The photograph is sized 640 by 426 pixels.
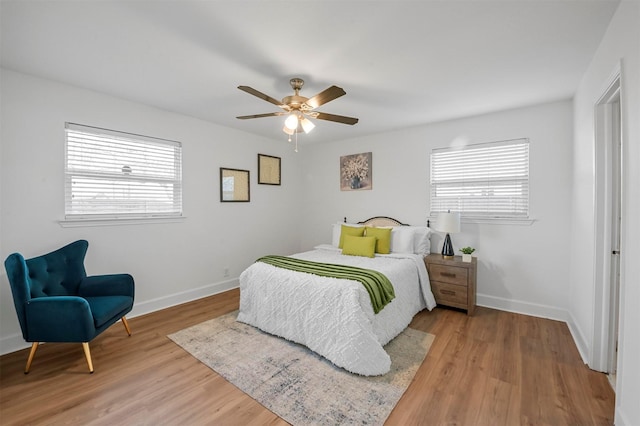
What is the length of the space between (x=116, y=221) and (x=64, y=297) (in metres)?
1.18

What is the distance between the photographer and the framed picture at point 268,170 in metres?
4.85

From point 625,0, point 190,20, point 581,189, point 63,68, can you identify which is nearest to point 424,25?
point 625,0

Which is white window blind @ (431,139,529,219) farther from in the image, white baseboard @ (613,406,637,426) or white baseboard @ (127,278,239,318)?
white baseboard @ (127,278,239,318)

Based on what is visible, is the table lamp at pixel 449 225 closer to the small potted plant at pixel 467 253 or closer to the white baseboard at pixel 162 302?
the small potted plant at pixel 467 253

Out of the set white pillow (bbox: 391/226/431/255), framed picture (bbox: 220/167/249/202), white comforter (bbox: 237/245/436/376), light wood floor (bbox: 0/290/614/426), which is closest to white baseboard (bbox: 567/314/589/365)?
light wood floor (bbox: 0/290/614/426)

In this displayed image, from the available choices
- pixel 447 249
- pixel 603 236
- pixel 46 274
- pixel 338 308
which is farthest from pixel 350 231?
pixel 46 274

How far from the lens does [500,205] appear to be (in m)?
3.64

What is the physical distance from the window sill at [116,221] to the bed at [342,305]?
138 centimetres

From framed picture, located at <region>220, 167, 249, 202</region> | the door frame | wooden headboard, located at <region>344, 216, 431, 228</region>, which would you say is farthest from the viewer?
wooden headboard, located at <region>344, 216, 431, 228</region>

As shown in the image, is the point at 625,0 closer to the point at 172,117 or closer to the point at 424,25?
the point at 424,25

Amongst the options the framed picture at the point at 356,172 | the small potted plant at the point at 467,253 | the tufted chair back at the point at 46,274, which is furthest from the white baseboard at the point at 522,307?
the tufted chair back at the point at 46,274

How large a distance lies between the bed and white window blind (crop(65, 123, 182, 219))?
160 centimetres

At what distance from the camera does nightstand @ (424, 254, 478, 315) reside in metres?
3.42

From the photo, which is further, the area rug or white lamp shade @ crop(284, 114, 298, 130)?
white lamp shade @ crop(284, 114, 298, 130)
